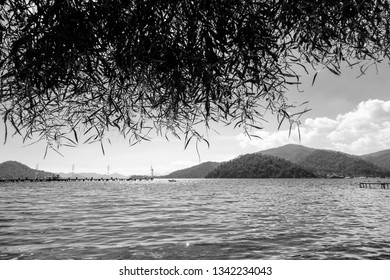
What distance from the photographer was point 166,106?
308cm

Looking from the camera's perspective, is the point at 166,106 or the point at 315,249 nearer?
the point at 166,106

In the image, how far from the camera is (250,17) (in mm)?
2512

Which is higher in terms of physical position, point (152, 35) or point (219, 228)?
point (152, 35)

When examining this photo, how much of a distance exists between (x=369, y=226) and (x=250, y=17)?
24.3 m

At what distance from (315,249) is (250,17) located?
14.4m

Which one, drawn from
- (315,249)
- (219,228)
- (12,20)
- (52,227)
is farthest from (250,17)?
(52,227)
